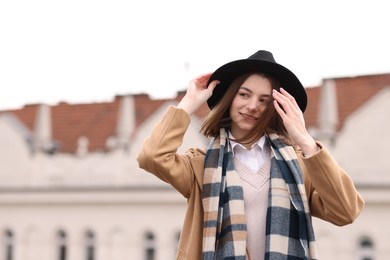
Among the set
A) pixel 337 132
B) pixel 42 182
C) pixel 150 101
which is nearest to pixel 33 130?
pixel 42 182

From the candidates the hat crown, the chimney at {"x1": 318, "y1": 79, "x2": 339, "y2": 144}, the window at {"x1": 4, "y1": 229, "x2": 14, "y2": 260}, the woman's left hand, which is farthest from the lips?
the window at {"x1": 4, "y1": 229, "x2": 14, "y2": 260}

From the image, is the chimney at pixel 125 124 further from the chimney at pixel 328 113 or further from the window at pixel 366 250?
the window at pixel 366 250

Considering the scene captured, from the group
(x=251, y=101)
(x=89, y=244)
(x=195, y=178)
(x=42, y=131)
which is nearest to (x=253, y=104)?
(x=251, y=101)

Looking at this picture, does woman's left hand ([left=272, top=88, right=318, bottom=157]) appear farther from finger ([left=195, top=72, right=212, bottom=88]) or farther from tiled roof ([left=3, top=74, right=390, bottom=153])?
tiled roof ([left=3, top=74, right=390, bottom=153])

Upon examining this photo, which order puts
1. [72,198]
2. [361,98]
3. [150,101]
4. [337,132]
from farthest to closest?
[150,101] → [72,198] → [361,98] → [337,132]

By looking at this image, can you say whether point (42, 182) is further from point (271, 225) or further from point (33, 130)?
point (271, 225)

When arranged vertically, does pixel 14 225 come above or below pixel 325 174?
below

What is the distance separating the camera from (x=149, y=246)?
917 inches

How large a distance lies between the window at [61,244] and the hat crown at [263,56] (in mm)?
22104

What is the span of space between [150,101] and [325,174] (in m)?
23.0

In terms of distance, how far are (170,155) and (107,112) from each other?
79.5 feet

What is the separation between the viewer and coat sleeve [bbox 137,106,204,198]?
10.6ft

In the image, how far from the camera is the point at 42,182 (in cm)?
2492

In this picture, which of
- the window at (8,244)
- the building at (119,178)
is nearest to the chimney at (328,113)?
the building at (119,178)
